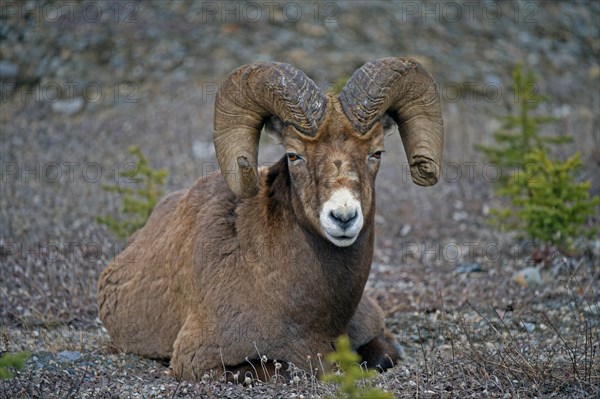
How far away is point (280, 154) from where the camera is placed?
19109mm

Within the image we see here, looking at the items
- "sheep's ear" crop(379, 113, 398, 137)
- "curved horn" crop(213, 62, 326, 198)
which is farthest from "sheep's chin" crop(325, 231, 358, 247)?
"sheep's ear" crop(379, 113, 398, 137)

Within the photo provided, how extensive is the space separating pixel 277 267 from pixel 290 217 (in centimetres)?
49

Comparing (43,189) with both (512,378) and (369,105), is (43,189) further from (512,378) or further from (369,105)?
(512,378)

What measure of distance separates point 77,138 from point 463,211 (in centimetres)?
981

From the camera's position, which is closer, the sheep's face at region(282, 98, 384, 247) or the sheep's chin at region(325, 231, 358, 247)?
the sheep's face at region(282, 98, 384, 247)

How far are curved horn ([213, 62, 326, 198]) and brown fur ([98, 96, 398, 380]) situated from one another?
0.58 ft

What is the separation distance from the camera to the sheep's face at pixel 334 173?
23.3ft

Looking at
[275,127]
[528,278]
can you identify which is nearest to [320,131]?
[275,127]

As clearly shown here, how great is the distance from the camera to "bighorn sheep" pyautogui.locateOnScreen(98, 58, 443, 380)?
7633 millimetres

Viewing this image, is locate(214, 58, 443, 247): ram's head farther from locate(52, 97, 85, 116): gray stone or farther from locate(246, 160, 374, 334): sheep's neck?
locate(52, 97, 85, 116): gray stone

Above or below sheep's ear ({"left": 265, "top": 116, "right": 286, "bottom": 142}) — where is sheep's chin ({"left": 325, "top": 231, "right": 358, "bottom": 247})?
below

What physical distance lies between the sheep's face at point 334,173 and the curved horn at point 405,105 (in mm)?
135

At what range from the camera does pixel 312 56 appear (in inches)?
→ 924

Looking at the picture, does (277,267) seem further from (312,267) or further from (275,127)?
(275,127)
